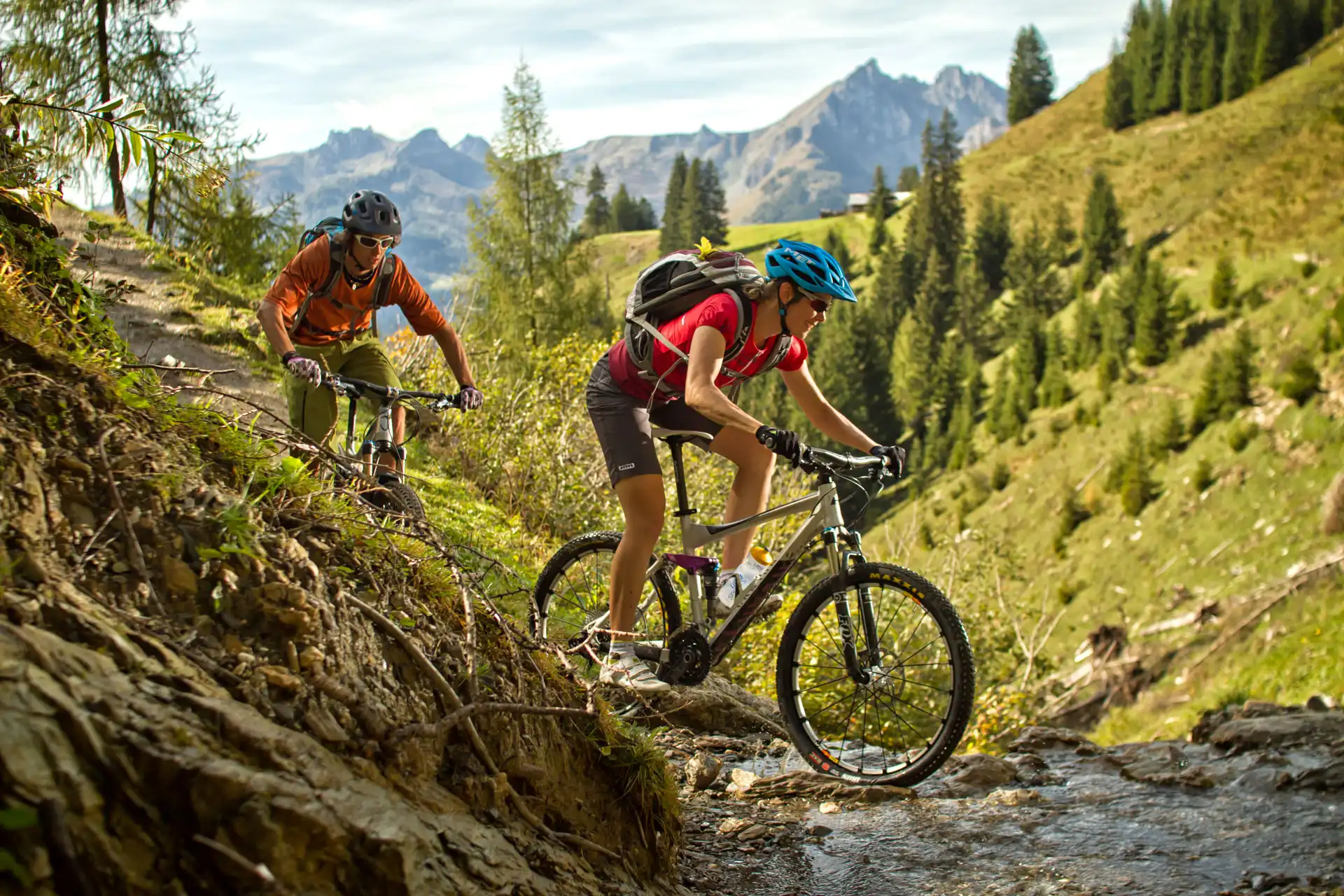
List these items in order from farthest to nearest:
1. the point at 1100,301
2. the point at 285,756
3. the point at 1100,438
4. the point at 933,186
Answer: the point at 933,186, the point at 1100,301, the point at 1100,438, the point at 285,756

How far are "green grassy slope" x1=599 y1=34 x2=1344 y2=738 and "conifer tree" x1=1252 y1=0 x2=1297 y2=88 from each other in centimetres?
302

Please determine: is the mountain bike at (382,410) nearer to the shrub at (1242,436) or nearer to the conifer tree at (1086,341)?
the shrub at (1242,436)

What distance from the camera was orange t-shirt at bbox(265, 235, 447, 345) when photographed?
6.27m

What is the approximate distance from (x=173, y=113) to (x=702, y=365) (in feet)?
79.9

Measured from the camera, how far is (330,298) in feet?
21.1

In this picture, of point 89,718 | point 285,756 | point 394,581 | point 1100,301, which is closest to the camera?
point 89,718

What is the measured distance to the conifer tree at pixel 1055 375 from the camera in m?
101

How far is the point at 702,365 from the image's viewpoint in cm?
494

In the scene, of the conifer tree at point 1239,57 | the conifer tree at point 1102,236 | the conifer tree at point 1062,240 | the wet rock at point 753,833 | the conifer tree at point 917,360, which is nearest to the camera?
the wet rock at point 753,833

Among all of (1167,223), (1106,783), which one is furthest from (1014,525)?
(1106,783)

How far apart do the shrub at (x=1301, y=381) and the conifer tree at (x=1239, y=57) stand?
73.1 m

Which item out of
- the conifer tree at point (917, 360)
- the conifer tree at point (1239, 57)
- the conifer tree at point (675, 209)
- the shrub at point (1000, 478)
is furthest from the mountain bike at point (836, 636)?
the conifer tree at point (1239, 57)

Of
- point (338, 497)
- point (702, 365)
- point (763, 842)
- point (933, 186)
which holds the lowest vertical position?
point (763, 842)

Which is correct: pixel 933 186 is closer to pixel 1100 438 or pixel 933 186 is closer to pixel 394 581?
pixel 1100 438
